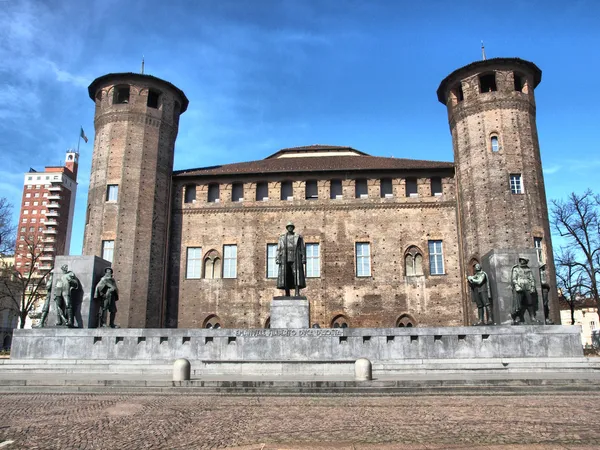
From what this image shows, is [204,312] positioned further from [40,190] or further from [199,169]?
[40,190]

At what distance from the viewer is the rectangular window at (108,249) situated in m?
29.6

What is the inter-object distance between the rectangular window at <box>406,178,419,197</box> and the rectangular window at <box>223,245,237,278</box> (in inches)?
455

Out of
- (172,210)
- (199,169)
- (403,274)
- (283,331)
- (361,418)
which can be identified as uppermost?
(199,169)

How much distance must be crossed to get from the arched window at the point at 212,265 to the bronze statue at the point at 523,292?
19.3 m

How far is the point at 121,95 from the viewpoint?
110 ft

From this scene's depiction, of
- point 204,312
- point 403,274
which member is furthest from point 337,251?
point 204,312

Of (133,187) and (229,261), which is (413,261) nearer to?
(229,261)

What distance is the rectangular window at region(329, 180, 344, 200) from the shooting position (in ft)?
106

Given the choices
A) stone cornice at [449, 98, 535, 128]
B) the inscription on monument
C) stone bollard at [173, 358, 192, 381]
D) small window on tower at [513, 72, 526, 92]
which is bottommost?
stone bollard at [173, 358, 192, 381]

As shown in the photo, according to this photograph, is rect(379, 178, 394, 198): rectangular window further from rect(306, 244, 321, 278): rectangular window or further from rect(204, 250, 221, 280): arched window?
rect(204, 250, 221, 280): arched window

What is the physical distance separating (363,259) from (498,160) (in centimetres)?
979

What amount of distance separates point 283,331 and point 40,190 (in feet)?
300

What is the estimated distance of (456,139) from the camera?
31641 mm

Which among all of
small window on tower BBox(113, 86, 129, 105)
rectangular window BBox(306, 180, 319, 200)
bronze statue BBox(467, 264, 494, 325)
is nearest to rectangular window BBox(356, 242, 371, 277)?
A: rectangular window BBox(306, 180, 319, 200)
